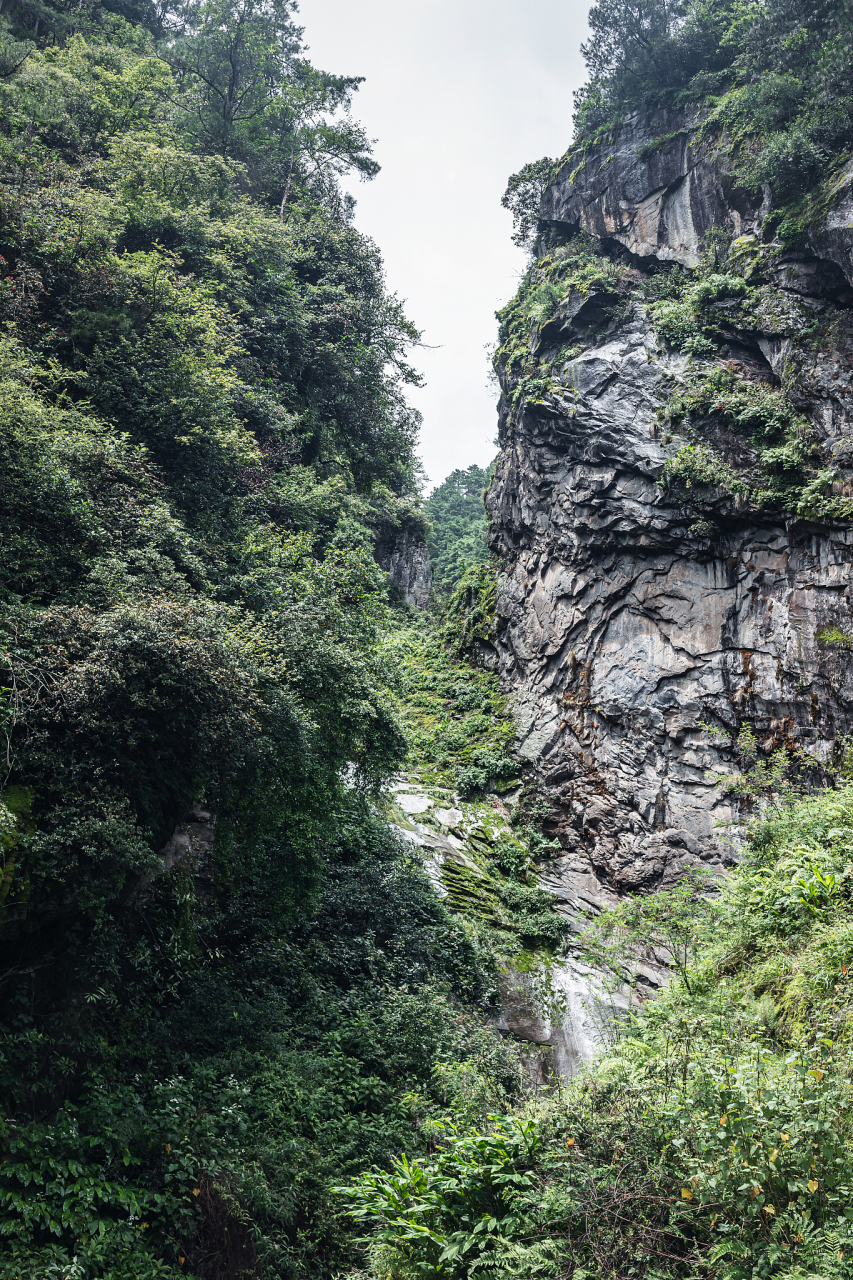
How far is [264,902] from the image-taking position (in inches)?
364

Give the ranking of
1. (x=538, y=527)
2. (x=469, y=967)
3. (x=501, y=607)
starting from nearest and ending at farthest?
(x=469, y=967) < (x=538, y=527) < (x=501, y=607)

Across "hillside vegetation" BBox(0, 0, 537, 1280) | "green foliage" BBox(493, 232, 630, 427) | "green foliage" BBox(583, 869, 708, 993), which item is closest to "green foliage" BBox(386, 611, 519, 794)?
"green foliage" BBox(583, 869, 708, 993)

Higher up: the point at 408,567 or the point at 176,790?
the point at 408,567

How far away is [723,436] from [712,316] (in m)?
3.95

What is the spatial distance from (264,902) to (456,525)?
34502 mm

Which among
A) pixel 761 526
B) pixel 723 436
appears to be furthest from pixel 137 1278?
pixel 723 436

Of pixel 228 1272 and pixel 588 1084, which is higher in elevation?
pixel 588 1084

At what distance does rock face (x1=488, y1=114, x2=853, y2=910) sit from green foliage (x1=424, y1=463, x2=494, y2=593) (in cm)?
1112

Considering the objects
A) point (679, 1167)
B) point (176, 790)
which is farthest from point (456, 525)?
point (679, 1167)

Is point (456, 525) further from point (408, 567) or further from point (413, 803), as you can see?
point (413, 803)

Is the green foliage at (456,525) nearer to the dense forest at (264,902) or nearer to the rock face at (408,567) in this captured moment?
the rock face at (408,567)

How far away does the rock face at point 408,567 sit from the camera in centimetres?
2369

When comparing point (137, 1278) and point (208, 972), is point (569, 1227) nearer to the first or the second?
point (137, 1278)

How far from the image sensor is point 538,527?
70.3 ft
